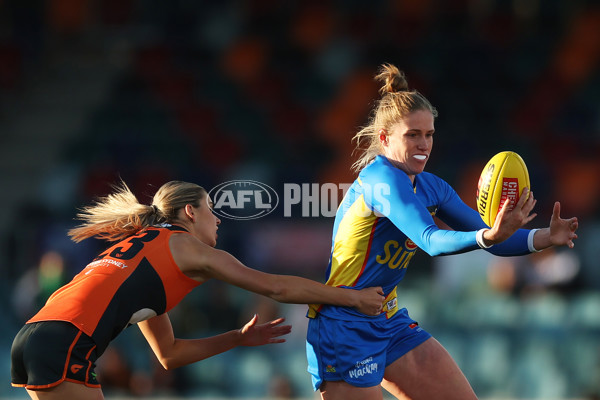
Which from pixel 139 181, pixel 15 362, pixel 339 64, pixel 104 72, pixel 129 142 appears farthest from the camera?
pixel 104 72

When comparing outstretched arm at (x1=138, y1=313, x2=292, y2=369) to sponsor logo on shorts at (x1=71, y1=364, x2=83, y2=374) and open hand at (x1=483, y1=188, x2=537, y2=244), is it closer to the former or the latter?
sponsor logo on shorts at (x1=71, y1=364, x2=83, y2=374)

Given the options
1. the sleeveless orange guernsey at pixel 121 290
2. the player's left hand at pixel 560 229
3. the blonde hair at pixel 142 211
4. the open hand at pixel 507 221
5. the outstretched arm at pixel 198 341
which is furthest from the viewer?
the outstretched arm at pixel 198 341

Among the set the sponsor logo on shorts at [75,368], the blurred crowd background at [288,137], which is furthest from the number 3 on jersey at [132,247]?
the blurred crowd background at [288,137]

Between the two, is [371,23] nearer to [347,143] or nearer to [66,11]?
[347,143]

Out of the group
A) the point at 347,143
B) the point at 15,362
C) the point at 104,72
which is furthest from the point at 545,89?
the point at 15,362

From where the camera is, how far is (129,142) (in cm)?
1205

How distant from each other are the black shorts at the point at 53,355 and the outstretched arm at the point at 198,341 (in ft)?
2.31

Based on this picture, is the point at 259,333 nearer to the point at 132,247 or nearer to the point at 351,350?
the point at 351,350

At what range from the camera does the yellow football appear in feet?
12.6

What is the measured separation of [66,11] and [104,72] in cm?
163

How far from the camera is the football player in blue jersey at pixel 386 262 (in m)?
3.88

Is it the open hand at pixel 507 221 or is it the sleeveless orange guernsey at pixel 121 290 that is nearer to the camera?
the open hand at pixel 507 221

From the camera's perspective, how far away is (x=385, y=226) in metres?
3.94

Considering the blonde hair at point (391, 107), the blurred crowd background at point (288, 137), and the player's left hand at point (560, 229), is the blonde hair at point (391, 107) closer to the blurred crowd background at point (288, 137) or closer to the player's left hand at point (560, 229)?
the player's left hand at point (560, 229)
